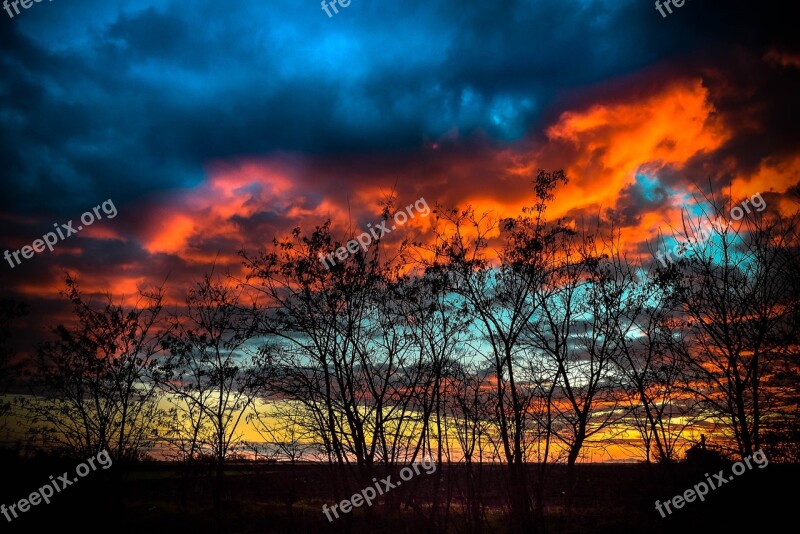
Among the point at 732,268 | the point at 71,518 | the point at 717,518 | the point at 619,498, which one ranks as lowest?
the point at 619,498

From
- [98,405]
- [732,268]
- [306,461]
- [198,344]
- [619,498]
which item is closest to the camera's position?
[732,268]

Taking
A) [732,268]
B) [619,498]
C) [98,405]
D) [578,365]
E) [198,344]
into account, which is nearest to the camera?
[732,268]

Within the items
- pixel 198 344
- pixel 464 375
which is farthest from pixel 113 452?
pixel 464 375

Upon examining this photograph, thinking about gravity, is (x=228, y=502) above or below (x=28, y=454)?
below

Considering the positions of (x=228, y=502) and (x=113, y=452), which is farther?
(x=228, y=502)


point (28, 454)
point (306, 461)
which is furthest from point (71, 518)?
point (306, 461)

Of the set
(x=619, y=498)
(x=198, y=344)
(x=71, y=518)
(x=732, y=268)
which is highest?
(x=198, y=344)

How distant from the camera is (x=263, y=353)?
14.9m

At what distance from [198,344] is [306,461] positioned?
363 inches

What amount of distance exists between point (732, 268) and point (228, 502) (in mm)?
22196

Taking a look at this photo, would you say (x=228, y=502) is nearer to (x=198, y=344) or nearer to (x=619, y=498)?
(x=198, y=344)

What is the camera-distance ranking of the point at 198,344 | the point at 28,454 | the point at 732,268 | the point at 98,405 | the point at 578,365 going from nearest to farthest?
1. the point at 732,268
2. the point at 578,365
3. the point at 98,405
4. the point at 28,454
5. the point at 198,344

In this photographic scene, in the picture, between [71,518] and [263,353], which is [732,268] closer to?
[263,353]

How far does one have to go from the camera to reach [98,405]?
17250 mm
